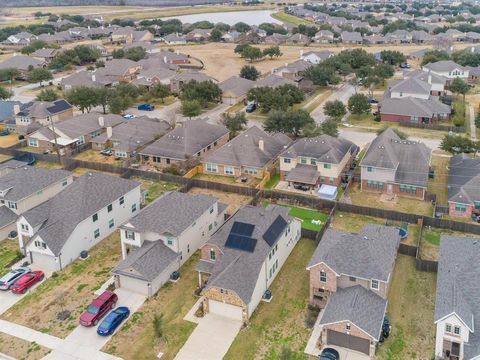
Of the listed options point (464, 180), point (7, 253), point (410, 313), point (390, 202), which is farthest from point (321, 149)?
point (7, 253)

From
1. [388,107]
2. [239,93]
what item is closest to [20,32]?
[239,93]

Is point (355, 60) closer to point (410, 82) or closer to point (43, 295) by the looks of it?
point (410, 82)

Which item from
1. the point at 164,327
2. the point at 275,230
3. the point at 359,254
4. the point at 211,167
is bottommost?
the point at 211,167

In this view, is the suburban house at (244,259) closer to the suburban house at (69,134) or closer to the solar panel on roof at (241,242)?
the solar panel on roof at (241,242)

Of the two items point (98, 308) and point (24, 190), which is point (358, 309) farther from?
point (24, 190)

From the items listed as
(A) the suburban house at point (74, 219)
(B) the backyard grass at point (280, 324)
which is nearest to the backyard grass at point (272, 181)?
(A) the suburban house at point (74, 219)

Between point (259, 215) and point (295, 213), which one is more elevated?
point (259, 215)
